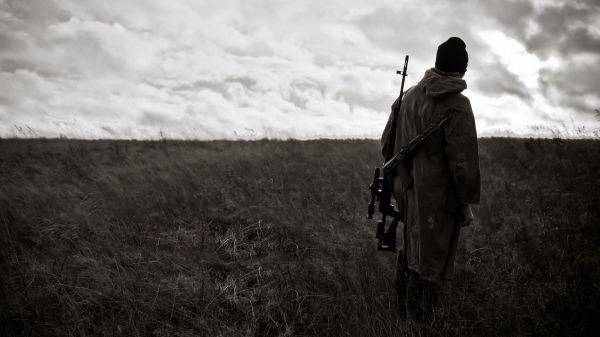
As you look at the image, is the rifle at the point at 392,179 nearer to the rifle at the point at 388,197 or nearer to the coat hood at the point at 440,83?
the rifle at the point at 388,197

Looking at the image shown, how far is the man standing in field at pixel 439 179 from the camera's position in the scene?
2.63m

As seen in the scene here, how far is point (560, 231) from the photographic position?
16.5 ft

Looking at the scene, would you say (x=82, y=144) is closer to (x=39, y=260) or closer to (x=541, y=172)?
(x=39, y=260)

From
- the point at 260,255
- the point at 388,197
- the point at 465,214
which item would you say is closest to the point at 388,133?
the point at 388,197

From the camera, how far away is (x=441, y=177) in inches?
108

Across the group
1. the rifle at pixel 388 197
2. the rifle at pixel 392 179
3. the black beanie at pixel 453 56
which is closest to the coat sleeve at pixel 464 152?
the rifle at pixel 392 179

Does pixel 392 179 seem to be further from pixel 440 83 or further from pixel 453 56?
pixel 453 56

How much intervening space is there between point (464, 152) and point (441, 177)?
26 centimetres

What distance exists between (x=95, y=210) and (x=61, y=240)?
111 cm

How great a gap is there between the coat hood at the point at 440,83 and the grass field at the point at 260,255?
179cm

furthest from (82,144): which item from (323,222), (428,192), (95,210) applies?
(428,192)

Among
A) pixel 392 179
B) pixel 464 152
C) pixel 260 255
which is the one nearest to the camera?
pixel 464 152

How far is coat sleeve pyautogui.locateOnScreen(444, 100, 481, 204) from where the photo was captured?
260cm

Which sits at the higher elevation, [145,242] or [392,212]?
[392,212]
